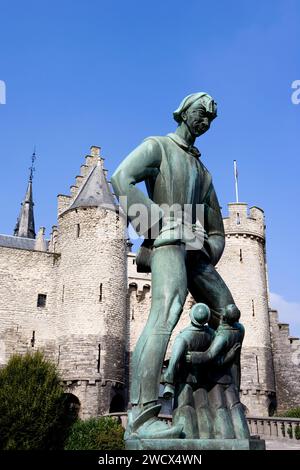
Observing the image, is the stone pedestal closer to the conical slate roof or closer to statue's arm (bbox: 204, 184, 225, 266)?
statue's arm (bbox: 204, 184, 225, 266)

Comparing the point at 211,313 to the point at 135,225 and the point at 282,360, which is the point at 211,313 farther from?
the point at 282,360

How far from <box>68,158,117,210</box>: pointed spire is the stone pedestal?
86.7 feet

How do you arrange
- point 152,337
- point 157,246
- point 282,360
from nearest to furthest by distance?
point 152,337
point 157,246
point 282,360

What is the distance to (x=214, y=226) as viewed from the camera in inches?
162

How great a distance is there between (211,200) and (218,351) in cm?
122

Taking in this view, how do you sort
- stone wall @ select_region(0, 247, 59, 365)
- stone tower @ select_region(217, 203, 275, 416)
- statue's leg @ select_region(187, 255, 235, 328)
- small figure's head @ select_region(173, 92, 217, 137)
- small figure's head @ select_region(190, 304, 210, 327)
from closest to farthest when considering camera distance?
small figure's head @ select_region(190, 304, 210, 327) → statue's leg @ select_region(187, 255, 235, 328) → small figure's head @ select_region(173, 92, 217, 137) → stone wall @ select_region(0, 247, 59, 365) → stone tower @ select_region(217, 203, 275, 416)

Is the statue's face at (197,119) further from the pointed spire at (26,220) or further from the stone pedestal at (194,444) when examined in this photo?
the pointed spire at (26,220)

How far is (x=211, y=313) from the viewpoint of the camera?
379 cm

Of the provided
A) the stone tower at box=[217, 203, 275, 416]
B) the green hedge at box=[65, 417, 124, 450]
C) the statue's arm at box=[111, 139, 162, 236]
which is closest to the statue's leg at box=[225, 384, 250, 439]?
the statue's arm at box=[111, 139, 162, 236]

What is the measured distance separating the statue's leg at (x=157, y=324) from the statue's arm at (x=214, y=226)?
0.43 meters

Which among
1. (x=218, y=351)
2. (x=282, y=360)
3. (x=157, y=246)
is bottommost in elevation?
(x=218, y=351)

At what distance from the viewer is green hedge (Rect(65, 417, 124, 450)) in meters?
18.3

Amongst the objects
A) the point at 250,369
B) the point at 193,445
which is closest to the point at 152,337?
the point at 193,445

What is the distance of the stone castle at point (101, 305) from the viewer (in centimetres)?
2686
